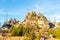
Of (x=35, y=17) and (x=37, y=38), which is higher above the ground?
(x=35, y=17)

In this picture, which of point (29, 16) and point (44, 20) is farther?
point (44, 20)

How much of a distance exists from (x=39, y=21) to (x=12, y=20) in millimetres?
13830

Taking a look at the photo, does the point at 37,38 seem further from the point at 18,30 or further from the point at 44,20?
the point at 44,20

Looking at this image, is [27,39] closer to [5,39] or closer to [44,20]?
[5,39]

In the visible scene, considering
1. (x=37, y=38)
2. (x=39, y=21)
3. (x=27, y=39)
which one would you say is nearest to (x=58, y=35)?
(x=37, y=38)

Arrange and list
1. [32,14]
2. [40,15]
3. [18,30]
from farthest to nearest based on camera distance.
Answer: [40,15]
[32,14]
[18,30]

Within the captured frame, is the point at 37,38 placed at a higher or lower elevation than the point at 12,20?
lower

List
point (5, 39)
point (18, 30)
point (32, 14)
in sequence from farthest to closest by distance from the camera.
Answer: point (32, 14)
point (18, 30)
point (5, 39)

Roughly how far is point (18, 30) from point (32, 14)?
1253 inches

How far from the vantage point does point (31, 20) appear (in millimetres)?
74625

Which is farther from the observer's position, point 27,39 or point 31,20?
point 31,20

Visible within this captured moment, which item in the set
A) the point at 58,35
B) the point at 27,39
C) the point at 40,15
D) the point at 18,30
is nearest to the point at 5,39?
the point at 27,39

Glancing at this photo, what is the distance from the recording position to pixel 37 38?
113ft

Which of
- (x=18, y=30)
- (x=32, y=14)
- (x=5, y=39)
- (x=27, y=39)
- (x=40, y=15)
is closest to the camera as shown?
A: (x=27, y=39)
